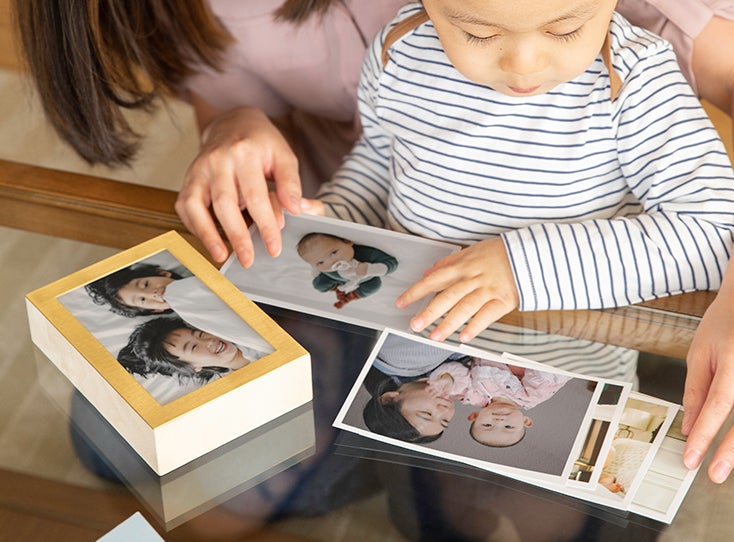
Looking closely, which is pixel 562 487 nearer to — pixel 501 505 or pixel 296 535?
pixel 501 505

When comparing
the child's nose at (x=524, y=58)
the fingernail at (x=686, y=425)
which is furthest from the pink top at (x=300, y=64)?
the fingernail at (x=686, y=425)

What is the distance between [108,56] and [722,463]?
0.77m

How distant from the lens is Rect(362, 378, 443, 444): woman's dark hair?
72 centimetres

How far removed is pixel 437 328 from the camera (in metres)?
0.81

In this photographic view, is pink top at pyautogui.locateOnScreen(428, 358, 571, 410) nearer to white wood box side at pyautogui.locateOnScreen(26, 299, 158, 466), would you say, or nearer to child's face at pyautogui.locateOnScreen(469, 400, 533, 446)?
child's face at pyautogui.locateOnScreen(469, 400, 533, 446)

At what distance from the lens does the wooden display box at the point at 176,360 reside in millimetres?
697

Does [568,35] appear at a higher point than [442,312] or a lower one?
higher

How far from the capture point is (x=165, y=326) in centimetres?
77

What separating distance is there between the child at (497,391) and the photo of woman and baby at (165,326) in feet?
Answer: 0.48

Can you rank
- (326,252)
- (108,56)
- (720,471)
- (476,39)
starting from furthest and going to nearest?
(108,56)
(326,252)
(476,39)
(720,471)

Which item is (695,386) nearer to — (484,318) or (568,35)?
(484,318)

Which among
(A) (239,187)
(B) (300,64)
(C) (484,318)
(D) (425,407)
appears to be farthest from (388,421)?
(B) (300,64)

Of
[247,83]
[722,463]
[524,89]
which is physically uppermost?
[524,89]

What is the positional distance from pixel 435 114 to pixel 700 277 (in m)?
0.30
